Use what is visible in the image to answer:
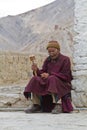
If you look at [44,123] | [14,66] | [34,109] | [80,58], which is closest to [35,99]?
[34,109]

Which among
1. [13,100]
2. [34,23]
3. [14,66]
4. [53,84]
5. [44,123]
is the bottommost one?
[44,123]

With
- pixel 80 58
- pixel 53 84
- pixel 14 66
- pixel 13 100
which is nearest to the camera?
pixel 53 84

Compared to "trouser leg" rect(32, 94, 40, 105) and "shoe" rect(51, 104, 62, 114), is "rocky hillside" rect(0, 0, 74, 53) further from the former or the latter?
"shoe" rect(51, 104, 62, 114)

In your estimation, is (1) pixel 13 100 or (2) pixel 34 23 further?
(2) pixel 34 23

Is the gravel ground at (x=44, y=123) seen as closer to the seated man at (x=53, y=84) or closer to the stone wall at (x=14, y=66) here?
the seated man at (x=53, y=84)

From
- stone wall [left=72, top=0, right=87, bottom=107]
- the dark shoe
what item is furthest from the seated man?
stone wall [left=72, top=0, right=87, bottom=107]

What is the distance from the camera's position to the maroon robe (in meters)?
5.53

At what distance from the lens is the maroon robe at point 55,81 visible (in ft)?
18.1

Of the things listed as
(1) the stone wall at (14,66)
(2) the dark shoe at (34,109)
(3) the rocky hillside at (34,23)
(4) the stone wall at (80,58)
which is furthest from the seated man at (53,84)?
(3) the rocky hillside at (34,23)

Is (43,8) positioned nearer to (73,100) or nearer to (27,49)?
(27,49)

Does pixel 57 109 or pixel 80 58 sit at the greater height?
pixel 80 58

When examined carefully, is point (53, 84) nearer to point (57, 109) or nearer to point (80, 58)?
point (57, 109)

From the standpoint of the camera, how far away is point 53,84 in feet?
18.0

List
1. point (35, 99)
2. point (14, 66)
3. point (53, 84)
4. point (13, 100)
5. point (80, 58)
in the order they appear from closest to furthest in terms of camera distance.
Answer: point (53, 84), point (35, 99), point (80, 58), point (13, 100), point (14, 66)
